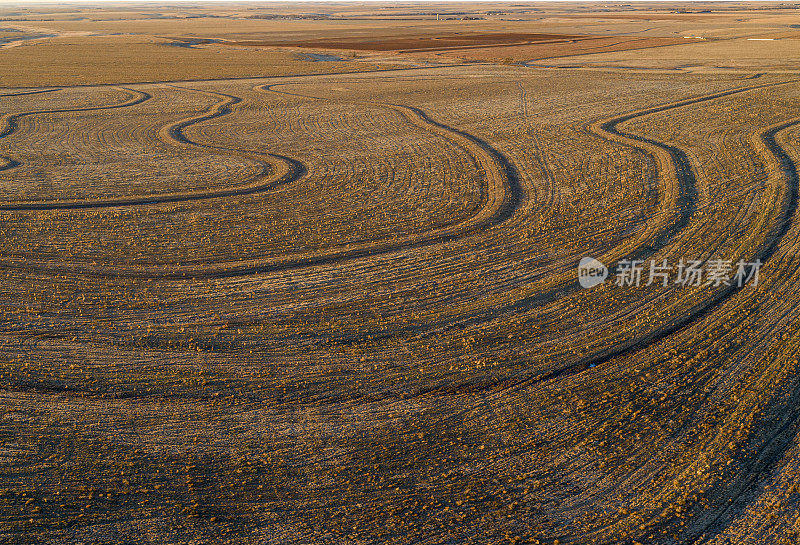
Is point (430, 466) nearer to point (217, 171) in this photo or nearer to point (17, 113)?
point (217, 171)

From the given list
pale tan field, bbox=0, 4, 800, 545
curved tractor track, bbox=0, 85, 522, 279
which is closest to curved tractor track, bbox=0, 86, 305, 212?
curved tractor track, bbox=0, 85, 522, 279

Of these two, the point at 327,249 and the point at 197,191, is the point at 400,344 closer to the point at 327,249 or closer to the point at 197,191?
the point at 327,249

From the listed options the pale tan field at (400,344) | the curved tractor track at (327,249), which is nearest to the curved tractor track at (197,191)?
the curved tractor track at (327,249)

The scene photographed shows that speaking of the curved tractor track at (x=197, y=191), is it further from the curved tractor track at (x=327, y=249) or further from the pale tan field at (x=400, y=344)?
the pale tan field at (x=400, y=344)

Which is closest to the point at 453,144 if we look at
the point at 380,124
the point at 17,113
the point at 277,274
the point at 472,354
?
the point at 380,124

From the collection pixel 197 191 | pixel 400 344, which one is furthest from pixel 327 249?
pixel 197 191

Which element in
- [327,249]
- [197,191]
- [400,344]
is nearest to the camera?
[400,344]

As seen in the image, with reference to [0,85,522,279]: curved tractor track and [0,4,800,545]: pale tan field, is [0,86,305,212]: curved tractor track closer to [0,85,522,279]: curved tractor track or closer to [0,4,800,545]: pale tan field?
[0,85,522,279]: curved tractor track
